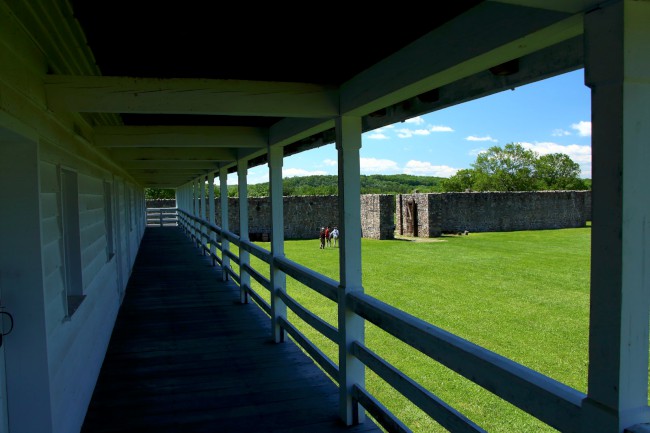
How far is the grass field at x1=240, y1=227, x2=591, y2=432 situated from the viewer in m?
5.04

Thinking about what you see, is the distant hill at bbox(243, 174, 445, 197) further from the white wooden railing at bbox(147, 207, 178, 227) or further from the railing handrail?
the railing handrail

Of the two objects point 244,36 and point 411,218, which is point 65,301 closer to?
point 244,36

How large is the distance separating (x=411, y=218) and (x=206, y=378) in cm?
2126

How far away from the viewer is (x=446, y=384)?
5352 millimetres

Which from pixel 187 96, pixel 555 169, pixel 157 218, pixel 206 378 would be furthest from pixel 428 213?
pixel 555 169

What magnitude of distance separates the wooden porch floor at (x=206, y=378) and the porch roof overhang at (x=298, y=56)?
183cm

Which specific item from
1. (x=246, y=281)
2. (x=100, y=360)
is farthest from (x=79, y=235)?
(x=246, y=281)

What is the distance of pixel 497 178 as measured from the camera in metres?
60.2

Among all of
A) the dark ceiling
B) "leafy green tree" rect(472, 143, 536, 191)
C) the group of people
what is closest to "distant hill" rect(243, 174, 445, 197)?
"leafy green tree" rect(472, 143, 536, 191)

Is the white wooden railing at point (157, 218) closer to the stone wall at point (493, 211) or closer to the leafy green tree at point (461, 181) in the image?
the stone wall at point (493, 211)

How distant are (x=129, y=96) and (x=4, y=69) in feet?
2.94

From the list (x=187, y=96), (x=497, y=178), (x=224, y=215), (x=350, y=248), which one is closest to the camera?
(x=187, y=96)

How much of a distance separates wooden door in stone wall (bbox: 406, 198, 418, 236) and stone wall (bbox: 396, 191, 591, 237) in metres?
0.08

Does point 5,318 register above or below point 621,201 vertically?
below
